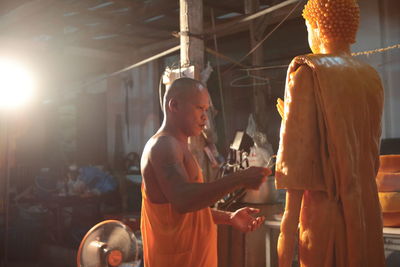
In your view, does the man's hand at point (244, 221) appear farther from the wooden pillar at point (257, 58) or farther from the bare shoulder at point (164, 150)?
the wooden pillar at point (257, 58)

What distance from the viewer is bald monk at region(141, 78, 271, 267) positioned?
90.5 inches

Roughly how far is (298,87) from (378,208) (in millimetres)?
859

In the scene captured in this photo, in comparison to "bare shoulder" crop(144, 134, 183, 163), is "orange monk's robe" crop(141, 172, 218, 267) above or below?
below

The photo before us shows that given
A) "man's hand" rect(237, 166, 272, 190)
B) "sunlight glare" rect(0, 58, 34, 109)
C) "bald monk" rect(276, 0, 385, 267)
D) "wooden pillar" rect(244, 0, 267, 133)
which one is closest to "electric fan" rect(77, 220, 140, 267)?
"bald monk" rect(276, 0, 385, 267)

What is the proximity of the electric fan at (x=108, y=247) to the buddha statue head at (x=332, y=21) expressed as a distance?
8.81 feet

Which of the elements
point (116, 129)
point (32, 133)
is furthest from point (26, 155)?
point (116, 129)

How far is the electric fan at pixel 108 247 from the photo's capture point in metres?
4.05

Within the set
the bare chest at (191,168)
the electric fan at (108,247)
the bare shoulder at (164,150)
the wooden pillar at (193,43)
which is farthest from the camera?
the wooden pillar at (193,43)

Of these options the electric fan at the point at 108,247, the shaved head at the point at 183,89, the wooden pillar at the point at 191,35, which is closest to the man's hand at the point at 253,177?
the shaved head at the point at 183,89

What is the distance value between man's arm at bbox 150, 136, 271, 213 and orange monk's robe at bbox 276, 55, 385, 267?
0.68 feet

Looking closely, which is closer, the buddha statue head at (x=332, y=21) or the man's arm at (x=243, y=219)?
the buddha statue head at (x=332, y=21)

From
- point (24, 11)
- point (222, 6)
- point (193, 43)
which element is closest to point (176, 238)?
point (193, 43)

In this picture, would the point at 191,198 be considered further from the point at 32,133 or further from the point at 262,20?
the point at 32,133

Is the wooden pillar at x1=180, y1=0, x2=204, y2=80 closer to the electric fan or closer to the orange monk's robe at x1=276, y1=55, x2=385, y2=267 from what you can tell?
the electric fan
